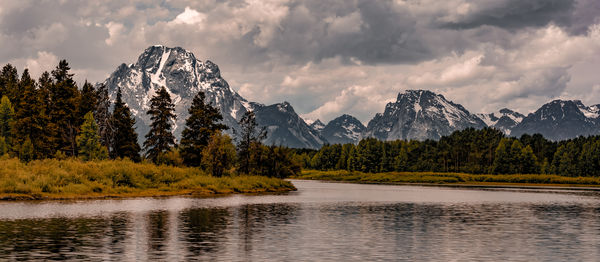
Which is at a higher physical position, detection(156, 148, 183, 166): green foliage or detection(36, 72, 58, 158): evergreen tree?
detection(36, 72, 58, 158): evergreen tree

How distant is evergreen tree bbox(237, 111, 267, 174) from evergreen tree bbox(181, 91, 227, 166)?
5.77 metres

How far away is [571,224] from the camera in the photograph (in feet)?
155

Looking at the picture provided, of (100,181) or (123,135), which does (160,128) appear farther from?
(100,181)

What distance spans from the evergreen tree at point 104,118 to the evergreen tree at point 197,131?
610 inches

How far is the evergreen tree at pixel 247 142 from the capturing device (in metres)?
115

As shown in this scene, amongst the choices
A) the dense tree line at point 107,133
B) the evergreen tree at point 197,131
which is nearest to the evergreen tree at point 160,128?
the dense tree line at point 107,133

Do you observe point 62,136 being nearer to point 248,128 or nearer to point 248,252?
point 248,128

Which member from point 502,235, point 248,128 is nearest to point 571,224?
point 502,235

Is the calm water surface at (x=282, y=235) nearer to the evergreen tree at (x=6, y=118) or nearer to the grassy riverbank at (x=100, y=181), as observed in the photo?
the grassy riverbank at (x=100, y=181)

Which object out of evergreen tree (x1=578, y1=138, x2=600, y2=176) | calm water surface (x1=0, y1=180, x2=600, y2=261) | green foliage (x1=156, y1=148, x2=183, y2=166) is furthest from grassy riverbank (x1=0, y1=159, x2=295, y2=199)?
evergreen tree (x1=578, y1=138, x2=600, y2=176)

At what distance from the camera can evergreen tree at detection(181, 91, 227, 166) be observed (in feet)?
381

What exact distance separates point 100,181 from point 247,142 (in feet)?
142

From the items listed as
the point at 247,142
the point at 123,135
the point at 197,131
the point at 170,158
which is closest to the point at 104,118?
the point at 123,135

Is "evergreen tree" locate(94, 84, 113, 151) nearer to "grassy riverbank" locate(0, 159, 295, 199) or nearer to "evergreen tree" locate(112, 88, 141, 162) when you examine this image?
"evergreen tree" locate(112, 88, 141, 162)
